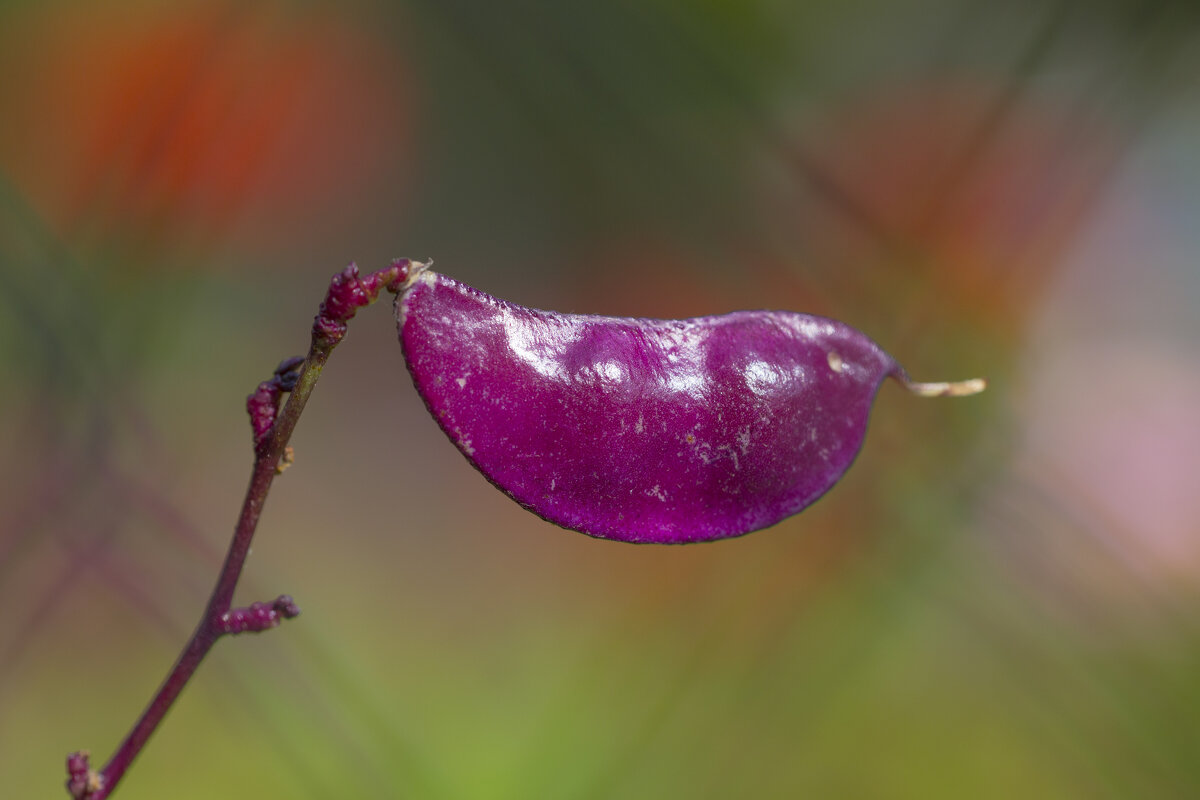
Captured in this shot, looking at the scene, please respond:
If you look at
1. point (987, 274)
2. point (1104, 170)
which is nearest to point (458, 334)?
point (987, 274)

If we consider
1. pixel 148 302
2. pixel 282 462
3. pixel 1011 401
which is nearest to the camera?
pixel 282 462

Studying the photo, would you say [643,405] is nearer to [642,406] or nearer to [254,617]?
[642,406]

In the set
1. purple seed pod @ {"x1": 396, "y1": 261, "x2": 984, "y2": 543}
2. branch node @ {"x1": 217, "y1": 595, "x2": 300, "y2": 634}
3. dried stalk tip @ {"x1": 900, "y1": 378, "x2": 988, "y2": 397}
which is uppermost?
dried stalk tip @ {"x1": 900, "y1": 378, "x2": 988, "y2": 397}

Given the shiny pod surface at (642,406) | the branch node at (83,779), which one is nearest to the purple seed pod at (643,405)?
the shiny pod surface at (642,406)

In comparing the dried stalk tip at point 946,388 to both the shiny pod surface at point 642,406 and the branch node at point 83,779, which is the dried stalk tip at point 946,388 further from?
the branch node at point 83,779

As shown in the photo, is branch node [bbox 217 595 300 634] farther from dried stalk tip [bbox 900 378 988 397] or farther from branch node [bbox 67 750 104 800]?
dried stalk tip [bbox 900 378 988 397]

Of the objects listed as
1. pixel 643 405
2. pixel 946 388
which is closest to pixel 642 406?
pixel 643 405

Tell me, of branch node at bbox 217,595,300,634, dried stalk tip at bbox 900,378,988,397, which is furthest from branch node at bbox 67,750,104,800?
dried stalk tip at bbox 900,378,988,397

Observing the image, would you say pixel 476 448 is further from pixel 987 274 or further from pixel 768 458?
pixel 987 274
